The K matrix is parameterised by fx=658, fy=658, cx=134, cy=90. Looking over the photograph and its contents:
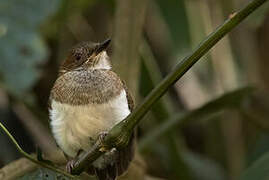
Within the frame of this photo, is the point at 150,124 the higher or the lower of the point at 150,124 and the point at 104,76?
the lower

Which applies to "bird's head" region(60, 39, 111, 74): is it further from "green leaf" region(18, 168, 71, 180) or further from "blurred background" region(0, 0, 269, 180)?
"green leaf" region(18, 168, 71, 180)

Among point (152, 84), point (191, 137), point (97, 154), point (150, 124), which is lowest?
point (191, 137)

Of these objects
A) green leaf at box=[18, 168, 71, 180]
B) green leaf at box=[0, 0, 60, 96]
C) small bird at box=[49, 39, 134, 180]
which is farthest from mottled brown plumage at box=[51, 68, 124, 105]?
green leaf at box=[18, 168, 71, 180]

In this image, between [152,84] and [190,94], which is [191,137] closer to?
[190,94]

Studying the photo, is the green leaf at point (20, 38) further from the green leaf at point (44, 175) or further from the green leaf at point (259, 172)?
the green leaf at point (259, 172)

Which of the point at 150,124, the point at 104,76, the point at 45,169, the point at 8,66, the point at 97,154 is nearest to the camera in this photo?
the point at 97,154

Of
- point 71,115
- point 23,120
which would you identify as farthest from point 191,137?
point 71,115
